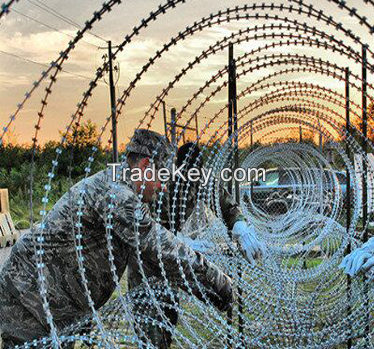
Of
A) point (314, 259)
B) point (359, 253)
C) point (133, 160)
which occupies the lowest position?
point (314, 259)

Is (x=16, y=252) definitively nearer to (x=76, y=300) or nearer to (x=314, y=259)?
(x=76, y=300)

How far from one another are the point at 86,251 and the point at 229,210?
7.81 ft

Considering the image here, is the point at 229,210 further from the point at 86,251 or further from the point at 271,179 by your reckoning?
the point at 271,179

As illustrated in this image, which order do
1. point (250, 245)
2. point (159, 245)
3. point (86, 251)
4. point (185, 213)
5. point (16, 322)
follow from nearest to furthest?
point (159, 245), point (16, 322), point (86, 251), point (250, 245), point (185, 213)

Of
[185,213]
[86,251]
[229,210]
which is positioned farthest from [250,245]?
[86,251]

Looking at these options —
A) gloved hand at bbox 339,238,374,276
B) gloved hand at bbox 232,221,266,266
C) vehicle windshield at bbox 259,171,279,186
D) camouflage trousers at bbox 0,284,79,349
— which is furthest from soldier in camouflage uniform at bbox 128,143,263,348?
vehicle windshield at bbox 259,171,279,186

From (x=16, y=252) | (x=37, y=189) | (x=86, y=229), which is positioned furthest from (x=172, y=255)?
(x=37, y=189)

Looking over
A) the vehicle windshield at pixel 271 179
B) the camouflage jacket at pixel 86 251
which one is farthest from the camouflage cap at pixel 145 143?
the vehicle windshield at pixel 271 179

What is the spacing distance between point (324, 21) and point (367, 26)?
592 millimetres

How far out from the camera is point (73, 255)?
3.35m

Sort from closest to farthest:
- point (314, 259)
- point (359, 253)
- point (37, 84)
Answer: point (37, 84) → point (359, 253) → point (314, 259)

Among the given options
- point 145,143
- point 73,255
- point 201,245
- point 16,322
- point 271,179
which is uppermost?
point 271,179

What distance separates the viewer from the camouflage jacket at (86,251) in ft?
10.4

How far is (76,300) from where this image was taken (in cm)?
341
